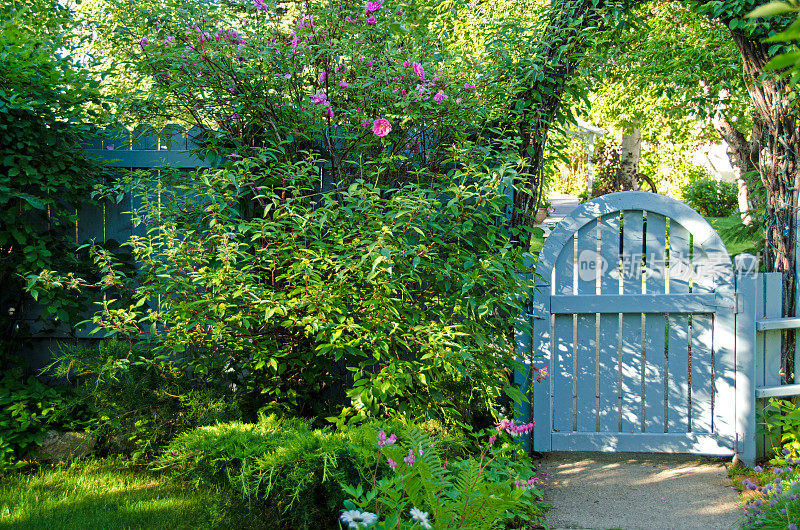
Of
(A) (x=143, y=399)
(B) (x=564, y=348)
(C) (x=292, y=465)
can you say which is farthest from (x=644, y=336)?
(A) (x=143, y=399)

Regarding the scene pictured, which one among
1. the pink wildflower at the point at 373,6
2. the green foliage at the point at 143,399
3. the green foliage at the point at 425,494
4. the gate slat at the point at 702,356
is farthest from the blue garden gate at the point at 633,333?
the green foliage at the point at 143,399

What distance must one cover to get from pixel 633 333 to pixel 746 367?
67 cm

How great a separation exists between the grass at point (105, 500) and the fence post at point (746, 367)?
2.89m

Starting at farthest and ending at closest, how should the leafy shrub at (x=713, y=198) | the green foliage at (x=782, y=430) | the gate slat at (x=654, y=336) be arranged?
the leafy shrub at (x=713, y=198) → the gate slat at (x=654, y=336) → the green foliage at (x=782, y=430)

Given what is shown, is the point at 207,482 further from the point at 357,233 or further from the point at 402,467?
the point at 357,233

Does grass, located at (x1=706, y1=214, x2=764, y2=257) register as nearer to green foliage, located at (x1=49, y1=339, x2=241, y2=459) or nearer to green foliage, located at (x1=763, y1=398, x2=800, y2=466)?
green foliage, located at (x1=763, y1=398, x2=800, y2=466)

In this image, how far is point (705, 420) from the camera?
11.6ft

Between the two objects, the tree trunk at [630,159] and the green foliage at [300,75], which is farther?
the tree trunk at [630,159]

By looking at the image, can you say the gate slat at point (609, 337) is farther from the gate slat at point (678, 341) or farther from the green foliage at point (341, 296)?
the green foliage at point (341, 296)

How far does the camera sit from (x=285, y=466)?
2.27 metres

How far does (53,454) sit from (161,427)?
2.53 feet

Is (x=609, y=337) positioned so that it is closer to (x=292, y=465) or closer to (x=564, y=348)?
(x=564, y=348)

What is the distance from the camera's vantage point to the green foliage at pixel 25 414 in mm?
3234

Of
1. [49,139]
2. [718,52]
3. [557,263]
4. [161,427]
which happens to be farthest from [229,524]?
[718,52]
